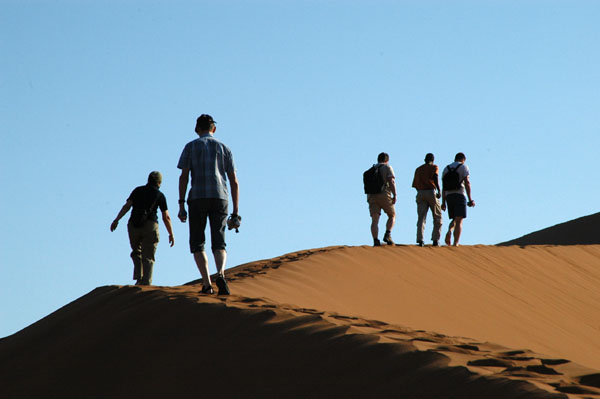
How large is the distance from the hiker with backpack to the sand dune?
2.17ft

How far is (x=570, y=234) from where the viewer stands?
35156 mm

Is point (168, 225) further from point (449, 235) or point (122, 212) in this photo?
point (449, 235)

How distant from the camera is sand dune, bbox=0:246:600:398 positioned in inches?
216

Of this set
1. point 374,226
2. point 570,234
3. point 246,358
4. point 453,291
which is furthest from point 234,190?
point 570,234

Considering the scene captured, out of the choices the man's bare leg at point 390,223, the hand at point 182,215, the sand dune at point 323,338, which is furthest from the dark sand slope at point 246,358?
the man's bare leg at point 390,223

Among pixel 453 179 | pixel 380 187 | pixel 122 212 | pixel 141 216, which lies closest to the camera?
pixel 141 216

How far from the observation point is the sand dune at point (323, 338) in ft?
18.0

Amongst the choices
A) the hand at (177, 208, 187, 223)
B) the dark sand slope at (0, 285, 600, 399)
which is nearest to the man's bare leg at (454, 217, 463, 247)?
the dark sand slope at (0, 285, 600, 399)

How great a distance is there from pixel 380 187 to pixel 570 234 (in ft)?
75.0

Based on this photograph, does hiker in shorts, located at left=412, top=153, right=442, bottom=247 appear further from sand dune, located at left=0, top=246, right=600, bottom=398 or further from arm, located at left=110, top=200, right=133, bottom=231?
arm, located at left=110, top=200, right=133, bottom=231

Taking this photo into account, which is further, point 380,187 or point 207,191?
point 380,187

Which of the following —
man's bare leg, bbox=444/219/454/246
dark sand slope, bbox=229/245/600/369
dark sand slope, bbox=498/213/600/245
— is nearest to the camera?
dark sand slope, bbox=229/245/600/369

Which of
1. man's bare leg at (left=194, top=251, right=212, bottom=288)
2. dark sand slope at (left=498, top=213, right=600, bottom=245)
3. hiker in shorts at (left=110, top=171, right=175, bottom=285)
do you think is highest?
dark sand slope at (left=498, top=213, right=600, bottom=245)

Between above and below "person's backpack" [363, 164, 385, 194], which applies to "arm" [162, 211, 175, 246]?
below
